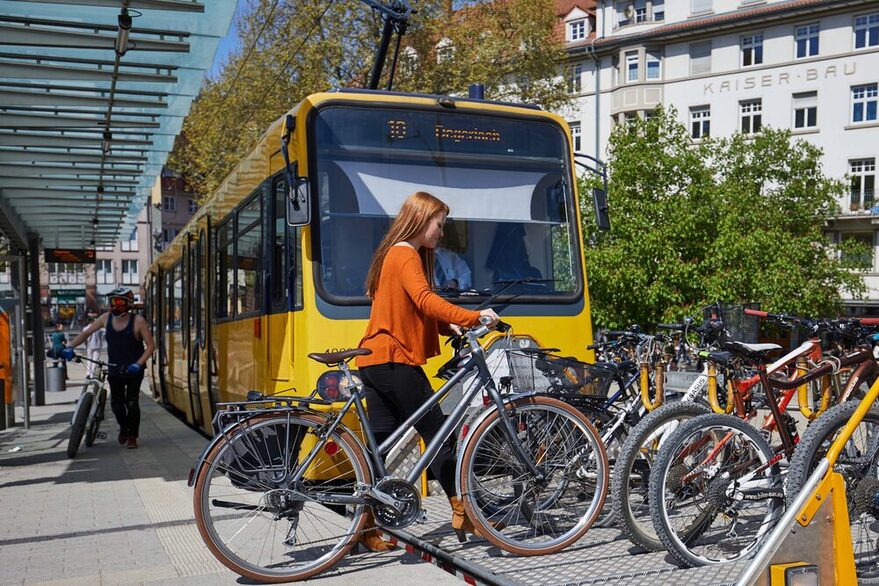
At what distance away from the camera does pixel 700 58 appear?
160ft

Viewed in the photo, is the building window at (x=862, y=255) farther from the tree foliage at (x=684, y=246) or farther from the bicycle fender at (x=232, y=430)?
the bicycle fender at (x=232, y=430)

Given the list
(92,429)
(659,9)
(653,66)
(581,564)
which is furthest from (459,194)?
(659,9)

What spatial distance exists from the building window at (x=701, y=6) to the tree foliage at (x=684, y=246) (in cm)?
1500

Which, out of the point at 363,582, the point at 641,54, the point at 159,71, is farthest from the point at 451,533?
the point at 641,54

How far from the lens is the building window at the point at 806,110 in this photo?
4525cm

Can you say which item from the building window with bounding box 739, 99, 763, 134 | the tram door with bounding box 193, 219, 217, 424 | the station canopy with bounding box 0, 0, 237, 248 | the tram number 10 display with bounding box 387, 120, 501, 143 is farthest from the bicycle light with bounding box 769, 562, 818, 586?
the building window with bounding box 739, 99, 763, 134

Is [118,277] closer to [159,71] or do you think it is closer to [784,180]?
[784,180]

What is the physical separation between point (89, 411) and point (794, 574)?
29.4ft

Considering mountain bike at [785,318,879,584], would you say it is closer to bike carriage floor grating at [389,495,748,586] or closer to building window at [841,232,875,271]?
bike carriage floor grating at [389,495,748,586]

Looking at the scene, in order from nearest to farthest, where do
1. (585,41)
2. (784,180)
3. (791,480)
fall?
(791,480)
(784,180)
(585,41)

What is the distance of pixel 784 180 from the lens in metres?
38.2

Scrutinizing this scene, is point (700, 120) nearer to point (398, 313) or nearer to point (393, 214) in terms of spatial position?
point (393, 214)

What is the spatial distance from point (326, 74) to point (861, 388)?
2284 cm

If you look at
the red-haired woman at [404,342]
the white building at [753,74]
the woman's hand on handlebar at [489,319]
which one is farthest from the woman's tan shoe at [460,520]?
the white building at [753,74]
